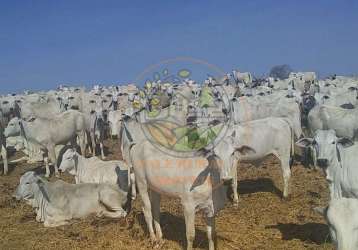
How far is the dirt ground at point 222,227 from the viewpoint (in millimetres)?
8828

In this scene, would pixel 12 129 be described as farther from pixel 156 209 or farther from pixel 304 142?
pixel 304 142

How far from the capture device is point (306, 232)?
9.08 m

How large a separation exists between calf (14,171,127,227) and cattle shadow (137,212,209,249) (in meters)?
0.67

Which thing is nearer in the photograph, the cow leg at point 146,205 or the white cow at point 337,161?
the white cow at point 337,161

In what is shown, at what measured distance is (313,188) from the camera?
12.1 m

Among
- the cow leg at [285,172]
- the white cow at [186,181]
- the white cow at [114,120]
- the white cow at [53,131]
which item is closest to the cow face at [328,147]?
the white cow at [186,181]

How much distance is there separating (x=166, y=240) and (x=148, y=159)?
1798 mm

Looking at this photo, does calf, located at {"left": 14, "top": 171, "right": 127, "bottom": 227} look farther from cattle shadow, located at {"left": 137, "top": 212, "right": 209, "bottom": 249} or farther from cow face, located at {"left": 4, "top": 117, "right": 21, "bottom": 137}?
cow face, located at {"left": 4, "top": 117, "right": 21, "bottom": 137}

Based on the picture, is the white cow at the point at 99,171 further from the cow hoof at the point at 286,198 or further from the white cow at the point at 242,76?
the white cow at the point at 242,76

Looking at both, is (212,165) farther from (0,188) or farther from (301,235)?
(0,188)

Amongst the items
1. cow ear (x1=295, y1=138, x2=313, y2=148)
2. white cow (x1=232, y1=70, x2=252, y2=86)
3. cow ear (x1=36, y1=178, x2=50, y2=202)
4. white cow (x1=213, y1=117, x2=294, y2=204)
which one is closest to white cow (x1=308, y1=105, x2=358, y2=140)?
white cow (x1=213, y1=117, x2=294, y2=204)


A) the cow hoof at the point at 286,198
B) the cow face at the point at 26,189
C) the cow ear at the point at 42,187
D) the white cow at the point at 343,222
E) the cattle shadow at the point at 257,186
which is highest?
the white cow at the point at 343,222

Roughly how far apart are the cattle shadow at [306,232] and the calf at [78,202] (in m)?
3.54

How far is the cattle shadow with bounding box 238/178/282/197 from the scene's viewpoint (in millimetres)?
12273
